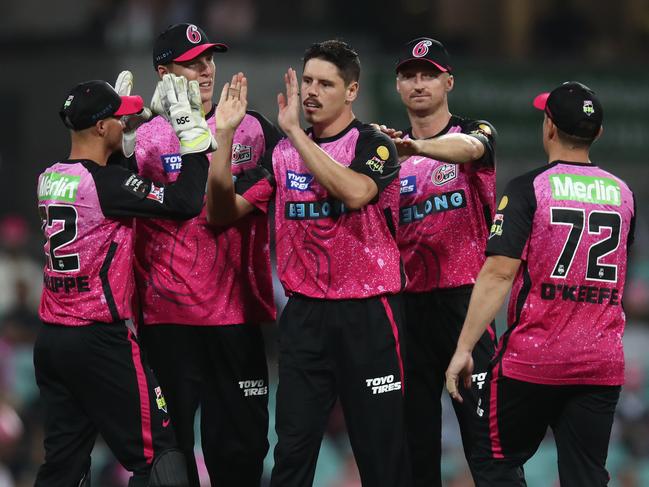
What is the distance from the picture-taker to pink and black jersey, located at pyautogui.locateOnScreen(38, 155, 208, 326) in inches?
223

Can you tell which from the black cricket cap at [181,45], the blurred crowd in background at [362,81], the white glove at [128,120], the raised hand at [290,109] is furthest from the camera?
the blurred crowd in background at [362,81]

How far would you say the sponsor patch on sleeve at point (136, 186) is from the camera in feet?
18.6

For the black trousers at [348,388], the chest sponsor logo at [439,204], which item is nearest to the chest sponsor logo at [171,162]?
the black trousers at [348,388]

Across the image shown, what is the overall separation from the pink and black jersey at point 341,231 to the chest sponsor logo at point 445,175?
53 centimetres

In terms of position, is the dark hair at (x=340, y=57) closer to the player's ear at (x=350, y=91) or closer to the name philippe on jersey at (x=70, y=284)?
the player's ear at (x=350, y=91)

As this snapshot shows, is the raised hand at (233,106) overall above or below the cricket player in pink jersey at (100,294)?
above

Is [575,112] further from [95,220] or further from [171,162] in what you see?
[95,220]

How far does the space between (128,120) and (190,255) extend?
0.75m

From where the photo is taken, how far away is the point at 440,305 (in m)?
6.35

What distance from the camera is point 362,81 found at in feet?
42.8

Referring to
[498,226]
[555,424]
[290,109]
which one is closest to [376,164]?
[290,109]

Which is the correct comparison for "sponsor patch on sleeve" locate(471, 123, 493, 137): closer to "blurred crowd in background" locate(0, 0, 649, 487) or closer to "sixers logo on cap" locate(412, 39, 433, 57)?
"sixers logo on cap" locate(412, 39, 433, 57)

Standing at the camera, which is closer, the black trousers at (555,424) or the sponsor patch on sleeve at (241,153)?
the black trousers at (555,424)

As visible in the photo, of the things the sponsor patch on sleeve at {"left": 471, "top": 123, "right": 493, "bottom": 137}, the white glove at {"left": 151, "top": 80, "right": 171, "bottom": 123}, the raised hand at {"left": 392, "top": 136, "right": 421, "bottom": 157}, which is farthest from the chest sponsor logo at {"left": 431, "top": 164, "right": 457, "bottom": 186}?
the white glove at {"left": 151, "top": 80, "right": 171, "bottom": 123}
